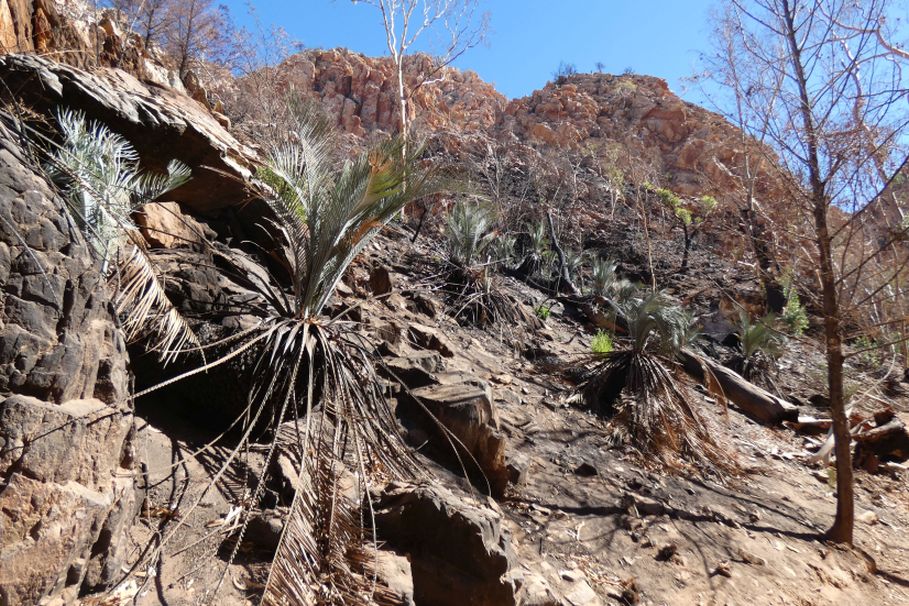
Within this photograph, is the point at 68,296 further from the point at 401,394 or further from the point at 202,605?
the point at 401,394

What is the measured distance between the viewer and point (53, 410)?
5.47ft

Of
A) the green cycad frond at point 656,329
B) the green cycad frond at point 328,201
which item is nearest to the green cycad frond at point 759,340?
the green cycad frond at point 656,329

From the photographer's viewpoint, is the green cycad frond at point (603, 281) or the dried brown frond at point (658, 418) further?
the green cycad frond at point (603, 281)

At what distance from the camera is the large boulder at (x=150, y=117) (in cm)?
311

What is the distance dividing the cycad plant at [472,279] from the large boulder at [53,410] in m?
5.53

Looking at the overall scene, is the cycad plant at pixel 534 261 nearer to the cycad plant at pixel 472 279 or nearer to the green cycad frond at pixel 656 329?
the cycad plant at pixel 472 279

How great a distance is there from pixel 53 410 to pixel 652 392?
17.0 feet

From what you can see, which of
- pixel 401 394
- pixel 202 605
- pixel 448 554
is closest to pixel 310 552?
pixel 202 605

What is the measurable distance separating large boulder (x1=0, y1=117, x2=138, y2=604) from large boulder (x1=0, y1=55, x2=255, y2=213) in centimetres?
158

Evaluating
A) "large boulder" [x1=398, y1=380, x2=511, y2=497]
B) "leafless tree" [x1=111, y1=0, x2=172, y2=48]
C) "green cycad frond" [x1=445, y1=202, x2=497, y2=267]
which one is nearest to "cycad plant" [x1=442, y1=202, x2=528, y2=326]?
"green cycad frond" [x1=445, y1=202, x2=497, y2=267]

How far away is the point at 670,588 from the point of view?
3.31 m

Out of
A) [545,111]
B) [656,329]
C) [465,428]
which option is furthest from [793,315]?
[545,111]

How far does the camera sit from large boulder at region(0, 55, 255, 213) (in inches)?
123

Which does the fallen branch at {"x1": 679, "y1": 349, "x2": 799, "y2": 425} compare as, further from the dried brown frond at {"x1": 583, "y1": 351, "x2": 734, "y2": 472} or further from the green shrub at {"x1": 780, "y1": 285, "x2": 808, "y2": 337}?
the green shrub at {"x1": 780, "y1": 285, "x2": 808, "y2": 337}
